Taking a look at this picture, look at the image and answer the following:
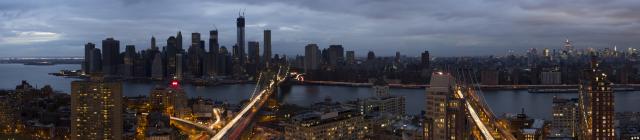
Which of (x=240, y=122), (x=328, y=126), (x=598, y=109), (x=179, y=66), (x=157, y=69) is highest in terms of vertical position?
(x=179, y=66)

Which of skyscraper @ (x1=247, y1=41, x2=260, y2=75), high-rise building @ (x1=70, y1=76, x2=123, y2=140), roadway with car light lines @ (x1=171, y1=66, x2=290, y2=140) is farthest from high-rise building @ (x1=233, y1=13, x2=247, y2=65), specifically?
high-rise building @ (x1=70, y1=76, x2=123, y2=140)

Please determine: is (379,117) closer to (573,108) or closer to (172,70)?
(573,108)

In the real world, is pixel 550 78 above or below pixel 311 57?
below

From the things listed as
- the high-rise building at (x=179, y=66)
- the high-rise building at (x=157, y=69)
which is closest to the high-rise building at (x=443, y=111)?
the high-rise building at (x=179, y=66)

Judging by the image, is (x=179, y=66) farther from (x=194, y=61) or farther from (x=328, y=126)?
(x=328, y=126)

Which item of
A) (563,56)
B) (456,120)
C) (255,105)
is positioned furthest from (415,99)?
→ (563,56)

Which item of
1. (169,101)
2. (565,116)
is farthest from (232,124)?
(565,116)

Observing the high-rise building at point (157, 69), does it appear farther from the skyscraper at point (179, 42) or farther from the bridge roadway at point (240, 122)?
the bridge roadway at point (240, 122)
